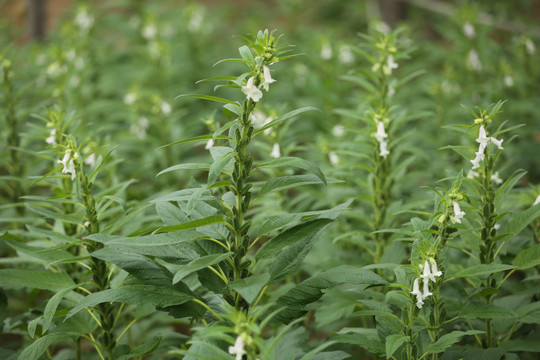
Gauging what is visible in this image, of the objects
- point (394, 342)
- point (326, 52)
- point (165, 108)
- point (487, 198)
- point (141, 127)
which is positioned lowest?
point (394, 342)

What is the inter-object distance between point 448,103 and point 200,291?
3717 millimetres

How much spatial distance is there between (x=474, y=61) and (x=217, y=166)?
4.63 metres

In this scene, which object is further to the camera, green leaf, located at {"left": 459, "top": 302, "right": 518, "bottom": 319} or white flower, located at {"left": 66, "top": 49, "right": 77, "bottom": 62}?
white flower, located at {"left": 66, "top": 49, "right": 77, "bottom": 62}

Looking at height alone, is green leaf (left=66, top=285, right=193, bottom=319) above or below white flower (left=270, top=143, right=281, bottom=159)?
below

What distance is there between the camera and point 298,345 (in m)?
2.84

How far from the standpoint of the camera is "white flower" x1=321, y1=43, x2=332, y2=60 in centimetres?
616

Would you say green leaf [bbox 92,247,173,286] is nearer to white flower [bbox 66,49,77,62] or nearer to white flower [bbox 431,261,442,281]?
white flower [bbox 431,261,442,281]

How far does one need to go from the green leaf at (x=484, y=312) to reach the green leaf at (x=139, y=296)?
1.33 m

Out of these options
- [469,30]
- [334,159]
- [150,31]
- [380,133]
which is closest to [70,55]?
[150,31]

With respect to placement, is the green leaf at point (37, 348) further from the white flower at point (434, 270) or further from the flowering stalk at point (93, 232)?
→ the white flower at point (434, 270)

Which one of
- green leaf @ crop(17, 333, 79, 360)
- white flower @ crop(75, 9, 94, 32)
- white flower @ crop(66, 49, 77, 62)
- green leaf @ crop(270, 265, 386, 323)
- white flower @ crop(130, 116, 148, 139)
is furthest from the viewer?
white flower @ crop(75, 9, 94, 32)

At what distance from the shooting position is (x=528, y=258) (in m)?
2.53

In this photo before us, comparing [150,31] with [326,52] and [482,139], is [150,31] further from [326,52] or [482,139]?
[482,139]

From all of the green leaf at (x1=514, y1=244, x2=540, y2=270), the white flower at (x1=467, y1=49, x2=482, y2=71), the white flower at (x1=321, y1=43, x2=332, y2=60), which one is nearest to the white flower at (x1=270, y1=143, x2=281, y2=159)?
the green leaf at (x1=514, y1=244, x2=540, y2=270)
